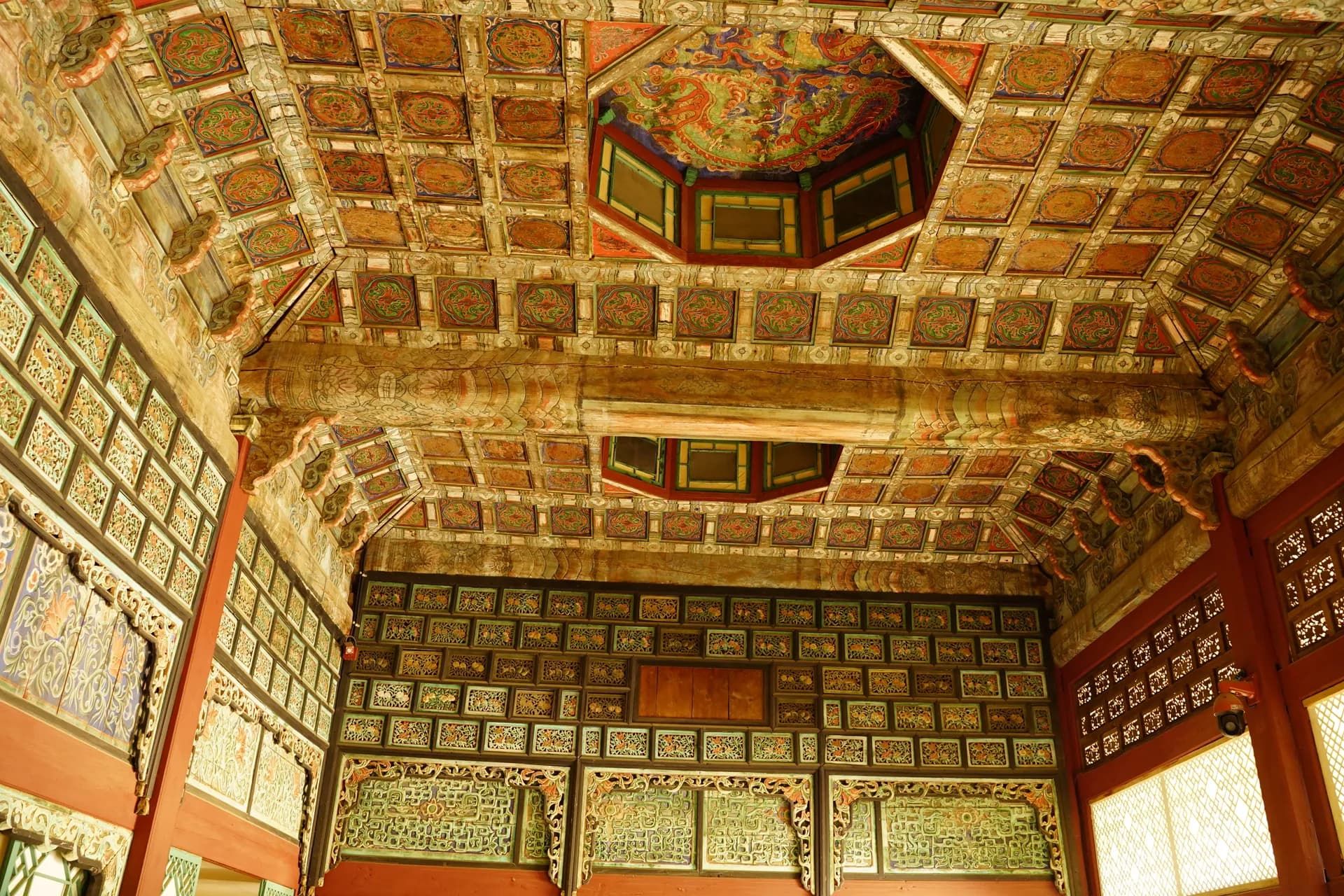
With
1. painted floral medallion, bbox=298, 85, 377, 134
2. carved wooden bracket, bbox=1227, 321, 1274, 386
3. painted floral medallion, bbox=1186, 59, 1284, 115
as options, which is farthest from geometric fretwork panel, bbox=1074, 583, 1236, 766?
painted floral medallion, bbox=298, 85, 377, 134

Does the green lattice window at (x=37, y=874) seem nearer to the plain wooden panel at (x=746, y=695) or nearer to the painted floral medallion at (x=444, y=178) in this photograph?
the painted floral medallion at (x=444, y=178)

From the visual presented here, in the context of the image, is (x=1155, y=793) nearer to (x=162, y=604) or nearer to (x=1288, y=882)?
(x=1288, y=882)

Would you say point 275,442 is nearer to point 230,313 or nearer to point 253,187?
point 230,313

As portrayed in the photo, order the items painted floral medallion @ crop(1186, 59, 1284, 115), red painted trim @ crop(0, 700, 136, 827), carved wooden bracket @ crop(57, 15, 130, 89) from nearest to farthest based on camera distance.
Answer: red painted trim @ crop(0, 700, 136, 827) → carved wooden bracket @ crop(57, 15, 130, 89) → painted floral medallion @ crop(1186, 59, 1284, 115)

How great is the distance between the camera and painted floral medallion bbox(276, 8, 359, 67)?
538 cm

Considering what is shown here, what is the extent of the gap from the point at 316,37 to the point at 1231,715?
6530 millimetres

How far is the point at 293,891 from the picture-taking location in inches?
339

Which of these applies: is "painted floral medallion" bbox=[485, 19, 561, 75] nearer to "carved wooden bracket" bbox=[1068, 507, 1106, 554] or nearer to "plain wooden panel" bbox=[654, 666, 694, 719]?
"plain wooden panel" bbox=[654, 666, 694, 719]

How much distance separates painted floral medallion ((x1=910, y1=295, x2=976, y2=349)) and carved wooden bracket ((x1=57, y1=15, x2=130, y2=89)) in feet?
16.2

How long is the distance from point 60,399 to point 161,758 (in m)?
2.26

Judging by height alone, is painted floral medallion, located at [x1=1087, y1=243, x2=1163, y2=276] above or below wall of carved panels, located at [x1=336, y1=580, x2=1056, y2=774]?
above

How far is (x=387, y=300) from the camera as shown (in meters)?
7.22

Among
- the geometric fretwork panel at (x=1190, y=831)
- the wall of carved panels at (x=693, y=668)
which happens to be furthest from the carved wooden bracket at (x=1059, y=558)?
the geometric fretwork panel at (x=1190, y=831)

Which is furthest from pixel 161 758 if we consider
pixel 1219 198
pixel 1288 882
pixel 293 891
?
pixel 1219 198
